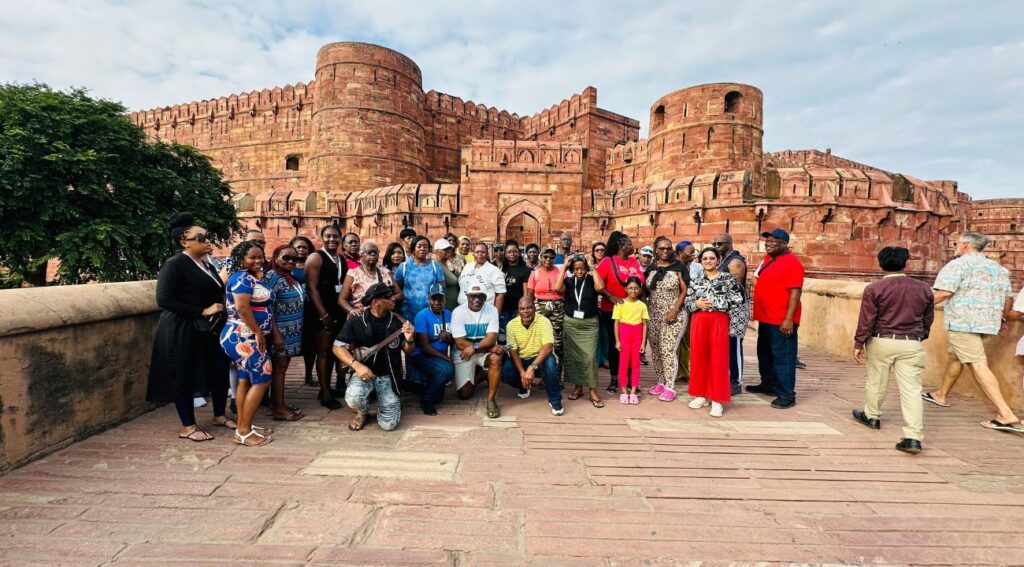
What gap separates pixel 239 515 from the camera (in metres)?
2.23

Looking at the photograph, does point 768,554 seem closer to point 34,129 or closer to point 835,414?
point 835,414

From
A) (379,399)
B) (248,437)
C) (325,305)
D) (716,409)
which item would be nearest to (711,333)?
(716,409)

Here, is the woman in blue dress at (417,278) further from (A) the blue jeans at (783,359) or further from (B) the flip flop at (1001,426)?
(B) the flip flop at (1001,426)

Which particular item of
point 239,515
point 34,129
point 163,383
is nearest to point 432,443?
point 239,515

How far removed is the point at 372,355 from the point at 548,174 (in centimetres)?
1380

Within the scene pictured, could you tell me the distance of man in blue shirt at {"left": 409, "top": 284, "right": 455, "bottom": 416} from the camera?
156 inches

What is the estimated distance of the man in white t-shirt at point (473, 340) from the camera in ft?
13.2

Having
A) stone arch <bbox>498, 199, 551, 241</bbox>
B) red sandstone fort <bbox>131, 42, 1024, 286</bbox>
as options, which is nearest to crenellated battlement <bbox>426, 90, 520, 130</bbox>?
red sandstone fort <bbox>131, 42, 1024, 286</bbox>

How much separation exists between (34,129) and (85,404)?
36.2ft

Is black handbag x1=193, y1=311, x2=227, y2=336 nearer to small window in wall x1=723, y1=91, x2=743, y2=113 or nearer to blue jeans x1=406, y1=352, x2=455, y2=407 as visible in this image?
blue jeans x1=406, y1=352, x2=455, y2=407

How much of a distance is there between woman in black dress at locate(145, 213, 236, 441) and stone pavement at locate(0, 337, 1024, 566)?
354mm

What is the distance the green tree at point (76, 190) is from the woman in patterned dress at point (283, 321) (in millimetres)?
9618

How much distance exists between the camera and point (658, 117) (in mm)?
19719

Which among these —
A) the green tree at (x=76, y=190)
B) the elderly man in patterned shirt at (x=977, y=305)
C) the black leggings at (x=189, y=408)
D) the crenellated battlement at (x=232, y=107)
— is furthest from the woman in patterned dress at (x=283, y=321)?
the crenellated battlement at (x=232, y=107)
